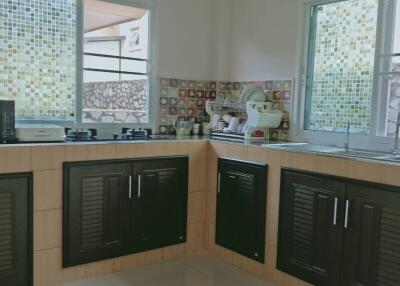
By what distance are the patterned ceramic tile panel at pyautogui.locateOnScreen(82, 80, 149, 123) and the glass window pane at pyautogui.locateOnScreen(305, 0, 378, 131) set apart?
4.63ft

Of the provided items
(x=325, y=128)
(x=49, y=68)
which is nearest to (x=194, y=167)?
(x=325, y=128)

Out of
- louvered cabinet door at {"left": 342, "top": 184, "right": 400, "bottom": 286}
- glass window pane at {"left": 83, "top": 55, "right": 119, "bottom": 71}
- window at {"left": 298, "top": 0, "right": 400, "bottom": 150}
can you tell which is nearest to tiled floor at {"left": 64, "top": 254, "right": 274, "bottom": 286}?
louvered cabinet door at {"left": 342, "top": 184, "right": 400, "bottom": 286}

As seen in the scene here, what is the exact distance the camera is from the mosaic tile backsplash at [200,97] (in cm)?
356

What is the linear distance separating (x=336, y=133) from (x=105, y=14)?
206 cm

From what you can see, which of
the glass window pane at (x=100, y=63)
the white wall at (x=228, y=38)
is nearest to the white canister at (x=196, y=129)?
the white wall at (x=228, y=38)

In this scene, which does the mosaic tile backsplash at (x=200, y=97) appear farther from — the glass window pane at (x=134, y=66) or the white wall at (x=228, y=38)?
the glass window pane at (x=134, y=66)

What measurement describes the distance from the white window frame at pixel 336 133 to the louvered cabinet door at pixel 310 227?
666mm

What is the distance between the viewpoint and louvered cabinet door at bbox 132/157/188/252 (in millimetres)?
3031

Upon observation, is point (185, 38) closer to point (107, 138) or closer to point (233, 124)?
point (233, 124)

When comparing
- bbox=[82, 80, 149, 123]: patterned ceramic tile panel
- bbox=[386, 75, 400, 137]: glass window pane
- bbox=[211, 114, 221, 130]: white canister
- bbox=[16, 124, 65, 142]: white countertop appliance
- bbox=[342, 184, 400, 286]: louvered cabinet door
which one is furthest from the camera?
bbox=[211, 114, 221, 130]: white canister

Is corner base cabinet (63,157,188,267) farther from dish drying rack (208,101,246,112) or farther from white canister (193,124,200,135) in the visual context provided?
Answer: dish drying rack (208,101,246,112)

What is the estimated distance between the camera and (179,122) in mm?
3850

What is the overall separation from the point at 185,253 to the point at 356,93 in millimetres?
1766

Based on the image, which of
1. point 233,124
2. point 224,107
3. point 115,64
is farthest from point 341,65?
point 115,64
